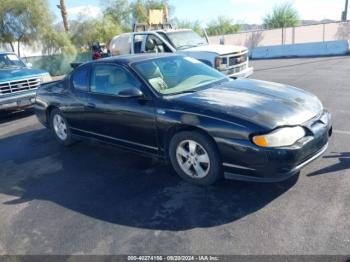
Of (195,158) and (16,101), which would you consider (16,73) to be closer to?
(16,101)

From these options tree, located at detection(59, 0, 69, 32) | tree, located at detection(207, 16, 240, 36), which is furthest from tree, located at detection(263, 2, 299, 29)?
tree, located at detection(59, 0, 69, 32)

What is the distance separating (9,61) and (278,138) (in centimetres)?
898

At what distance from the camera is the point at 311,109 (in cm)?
378

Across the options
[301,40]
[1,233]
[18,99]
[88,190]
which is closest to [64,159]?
[88,190]

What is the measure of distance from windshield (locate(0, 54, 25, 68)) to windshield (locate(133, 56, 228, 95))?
21.8ft

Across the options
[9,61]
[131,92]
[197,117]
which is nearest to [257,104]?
[197,117]

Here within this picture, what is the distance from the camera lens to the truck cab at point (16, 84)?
856 centimetres

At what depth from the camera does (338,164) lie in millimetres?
4156

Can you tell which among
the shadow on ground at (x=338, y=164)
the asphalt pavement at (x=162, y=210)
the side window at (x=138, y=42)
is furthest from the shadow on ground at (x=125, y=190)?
the side window at (x=138, y=42)

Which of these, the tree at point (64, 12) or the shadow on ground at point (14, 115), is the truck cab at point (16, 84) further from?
the tree at point (64, 12)

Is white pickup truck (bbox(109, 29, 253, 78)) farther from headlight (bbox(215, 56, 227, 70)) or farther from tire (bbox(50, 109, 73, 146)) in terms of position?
tire (bbox(50, 109, 73, 146))

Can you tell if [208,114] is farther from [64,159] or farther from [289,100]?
[64,159]

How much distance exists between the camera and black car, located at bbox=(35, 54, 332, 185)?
339cm

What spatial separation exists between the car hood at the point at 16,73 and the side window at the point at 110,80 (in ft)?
15.5
